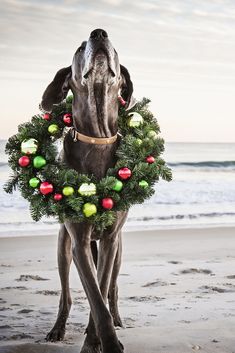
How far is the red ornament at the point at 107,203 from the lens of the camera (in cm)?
444

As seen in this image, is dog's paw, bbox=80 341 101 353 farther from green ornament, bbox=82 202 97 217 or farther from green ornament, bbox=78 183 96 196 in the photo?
green ornament, bbox=78 183 96 196

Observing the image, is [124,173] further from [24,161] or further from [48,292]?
[48,292]

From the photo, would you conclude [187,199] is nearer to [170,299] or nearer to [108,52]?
[170,299]

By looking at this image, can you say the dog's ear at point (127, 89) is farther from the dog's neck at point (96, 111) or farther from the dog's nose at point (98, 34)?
the dog's nose at point (98, 34)

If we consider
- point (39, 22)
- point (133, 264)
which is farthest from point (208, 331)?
point (39, 22)

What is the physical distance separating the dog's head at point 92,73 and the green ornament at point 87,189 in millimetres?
576

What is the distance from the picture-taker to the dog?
4230mm

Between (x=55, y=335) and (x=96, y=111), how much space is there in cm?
162

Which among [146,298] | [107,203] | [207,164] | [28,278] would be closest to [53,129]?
[107,203]

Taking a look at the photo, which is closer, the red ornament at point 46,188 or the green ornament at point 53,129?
the red ornament at point 46,188

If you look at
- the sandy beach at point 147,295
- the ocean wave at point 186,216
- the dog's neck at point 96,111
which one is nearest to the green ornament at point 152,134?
the dog's neck at point 96,111

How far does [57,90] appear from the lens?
187 inches

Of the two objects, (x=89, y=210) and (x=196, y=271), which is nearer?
(x=89, y=210)

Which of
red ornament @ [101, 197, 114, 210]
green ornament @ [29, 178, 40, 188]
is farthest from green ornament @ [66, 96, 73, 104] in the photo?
red ornament @ [101, 197, 114, 210]
